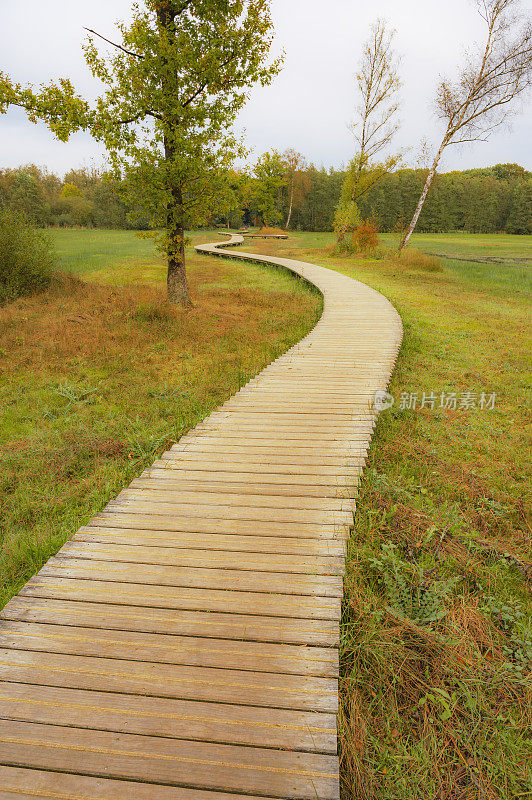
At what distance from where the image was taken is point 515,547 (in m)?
3.68

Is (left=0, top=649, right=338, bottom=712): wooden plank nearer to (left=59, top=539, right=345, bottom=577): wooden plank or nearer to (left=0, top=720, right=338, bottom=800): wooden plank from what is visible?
(left=0, top=720, right=338, bottom=800): wooden plank

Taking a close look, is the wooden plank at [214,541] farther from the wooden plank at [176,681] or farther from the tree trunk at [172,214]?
the tree trunk at [172,214]

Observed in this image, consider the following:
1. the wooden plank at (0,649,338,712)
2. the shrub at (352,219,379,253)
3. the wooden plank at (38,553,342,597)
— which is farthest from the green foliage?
the shrub at (352,219,379,253)

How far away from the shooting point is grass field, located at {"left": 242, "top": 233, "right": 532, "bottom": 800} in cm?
211

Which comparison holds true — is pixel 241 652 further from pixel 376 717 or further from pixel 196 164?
pixel 196 164

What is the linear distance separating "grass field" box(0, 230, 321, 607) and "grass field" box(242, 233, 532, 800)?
274 centimetres

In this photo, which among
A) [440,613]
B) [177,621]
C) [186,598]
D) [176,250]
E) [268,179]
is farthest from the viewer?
[268,179]

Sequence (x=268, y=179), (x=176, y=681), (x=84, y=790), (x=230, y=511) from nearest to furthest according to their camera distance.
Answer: (x=84, y=790) < (x=176, y=681) < (x=230, y=511) < (x=268, y=179)

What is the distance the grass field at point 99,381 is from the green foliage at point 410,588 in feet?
9.39

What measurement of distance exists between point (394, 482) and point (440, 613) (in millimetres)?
1688

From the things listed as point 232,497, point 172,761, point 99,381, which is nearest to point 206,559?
point 232,497

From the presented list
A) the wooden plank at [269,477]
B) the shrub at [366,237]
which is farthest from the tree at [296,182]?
the wooden plank at [269,477]

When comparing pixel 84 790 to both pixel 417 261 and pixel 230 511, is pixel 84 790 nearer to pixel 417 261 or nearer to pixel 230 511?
pixel 230 511

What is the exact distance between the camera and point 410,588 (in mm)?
3094
